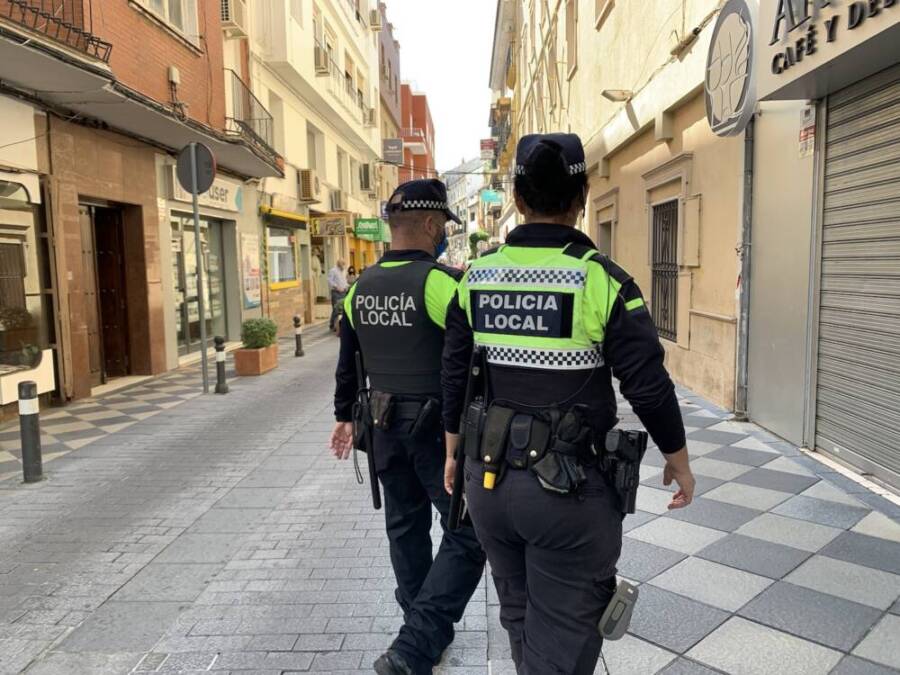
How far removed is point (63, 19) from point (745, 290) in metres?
7.98

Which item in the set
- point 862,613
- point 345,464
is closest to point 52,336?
point 345,464

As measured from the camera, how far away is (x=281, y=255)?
1786 cm

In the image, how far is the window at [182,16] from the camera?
11070mm

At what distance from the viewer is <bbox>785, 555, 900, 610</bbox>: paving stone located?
3.21m

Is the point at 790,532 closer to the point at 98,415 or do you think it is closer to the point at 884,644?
the point at 884,644

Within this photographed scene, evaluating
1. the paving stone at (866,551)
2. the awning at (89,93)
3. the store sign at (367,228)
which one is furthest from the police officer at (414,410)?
the store sign at (367,228)

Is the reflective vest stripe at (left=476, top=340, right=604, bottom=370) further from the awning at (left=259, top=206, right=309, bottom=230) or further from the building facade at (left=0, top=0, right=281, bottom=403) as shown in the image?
the awning at (left=259, top=206, right=309, bottom=230)

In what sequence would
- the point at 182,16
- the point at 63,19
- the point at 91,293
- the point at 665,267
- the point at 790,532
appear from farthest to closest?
1. the point at 182,16
2. the point at 91,293
3. the point at 665,267
4. the point at 63,19
5. the point at 790,532

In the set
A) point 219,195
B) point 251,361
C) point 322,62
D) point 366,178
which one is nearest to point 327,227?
point 322,62

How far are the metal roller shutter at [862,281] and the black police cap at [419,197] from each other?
3.47 m

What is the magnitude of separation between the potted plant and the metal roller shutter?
8.09m

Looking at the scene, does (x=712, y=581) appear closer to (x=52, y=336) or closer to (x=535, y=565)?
(x=535, y=565)

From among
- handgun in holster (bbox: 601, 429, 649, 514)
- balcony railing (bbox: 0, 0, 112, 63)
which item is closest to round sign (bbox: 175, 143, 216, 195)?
balcony railing (bbox: 0, 0, 112, 63)

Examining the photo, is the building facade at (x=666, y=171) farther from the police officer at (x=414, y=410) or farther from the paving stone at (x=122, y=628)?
the paving stone at (x=122, y=628)
